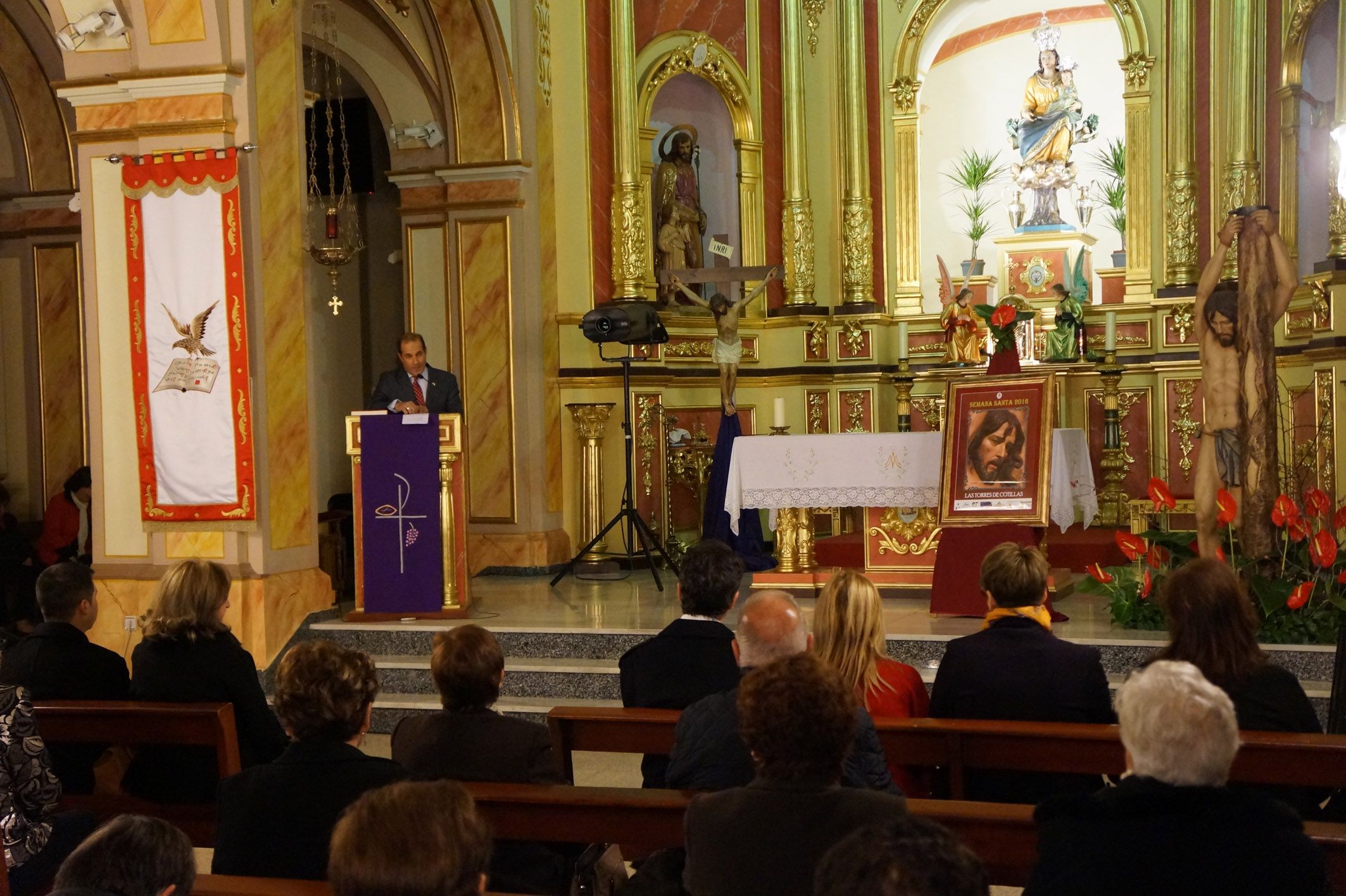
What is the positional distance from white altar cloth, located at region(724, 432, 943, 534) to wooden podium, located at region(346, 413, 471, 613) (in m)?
1.77

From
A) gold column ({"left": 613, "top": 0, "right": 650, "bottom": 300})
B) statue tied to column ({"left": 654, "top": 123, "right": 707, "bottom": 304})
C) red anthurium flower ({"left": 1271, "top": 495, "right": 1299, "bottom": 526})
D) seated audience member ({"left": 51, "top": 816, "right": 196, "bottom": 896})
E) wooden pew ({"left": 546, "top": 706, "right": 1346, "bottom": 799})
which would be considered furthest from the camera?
statue tied to column ({"left": 654, "top": 123, "right": 707, "bottom": 304})

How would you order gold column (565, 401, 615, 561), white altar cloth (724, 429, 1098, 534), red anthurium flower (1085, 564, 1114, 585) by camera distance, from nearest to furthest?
red anthurium flower (1085, 564, 1114, 585)
white altar cloth (724, 429, 1098, 534)
gold column (565, 401, 615, 561)

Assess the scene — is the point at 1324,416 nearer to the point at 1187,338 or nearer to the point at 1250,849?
the point at 1187,338

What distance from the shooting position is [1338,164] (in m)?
9.57

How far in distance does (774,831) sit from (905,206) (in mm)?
10304

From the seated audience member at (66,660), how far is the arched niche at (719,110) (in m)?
7.22

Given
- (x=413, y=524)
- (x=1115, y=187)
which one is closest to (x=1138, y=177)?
(x=1115, y=187)

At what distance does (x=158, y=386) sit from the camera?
784 cm

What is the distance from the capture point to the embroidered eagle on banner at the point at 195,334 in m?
7.81

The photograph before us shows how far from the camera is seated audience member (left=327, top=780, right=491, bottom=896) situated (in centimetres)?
186

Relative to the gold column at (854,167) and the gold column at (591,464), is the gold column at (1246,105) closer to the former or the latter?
the gold column at (854,167)

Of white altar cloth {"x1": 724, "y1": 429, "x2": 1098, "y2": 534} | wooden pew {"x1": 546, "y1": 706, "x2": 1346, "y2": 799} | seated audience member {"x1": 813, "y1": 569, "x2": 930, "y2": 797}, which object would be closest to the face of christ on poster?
white altar cloth {"x1": 724, "y1": 429, "x2": 1098, "y2": 534}

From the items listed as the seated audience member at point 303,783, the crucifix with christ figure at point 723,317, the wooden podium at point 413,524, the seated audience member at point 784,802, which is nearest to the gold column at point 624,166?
the crucifix with christ figure at point 723,317

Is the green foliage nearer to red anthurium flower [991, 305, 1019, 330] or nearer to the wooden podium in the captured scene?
red anthurium flower [991, 305, 1019, 330]
